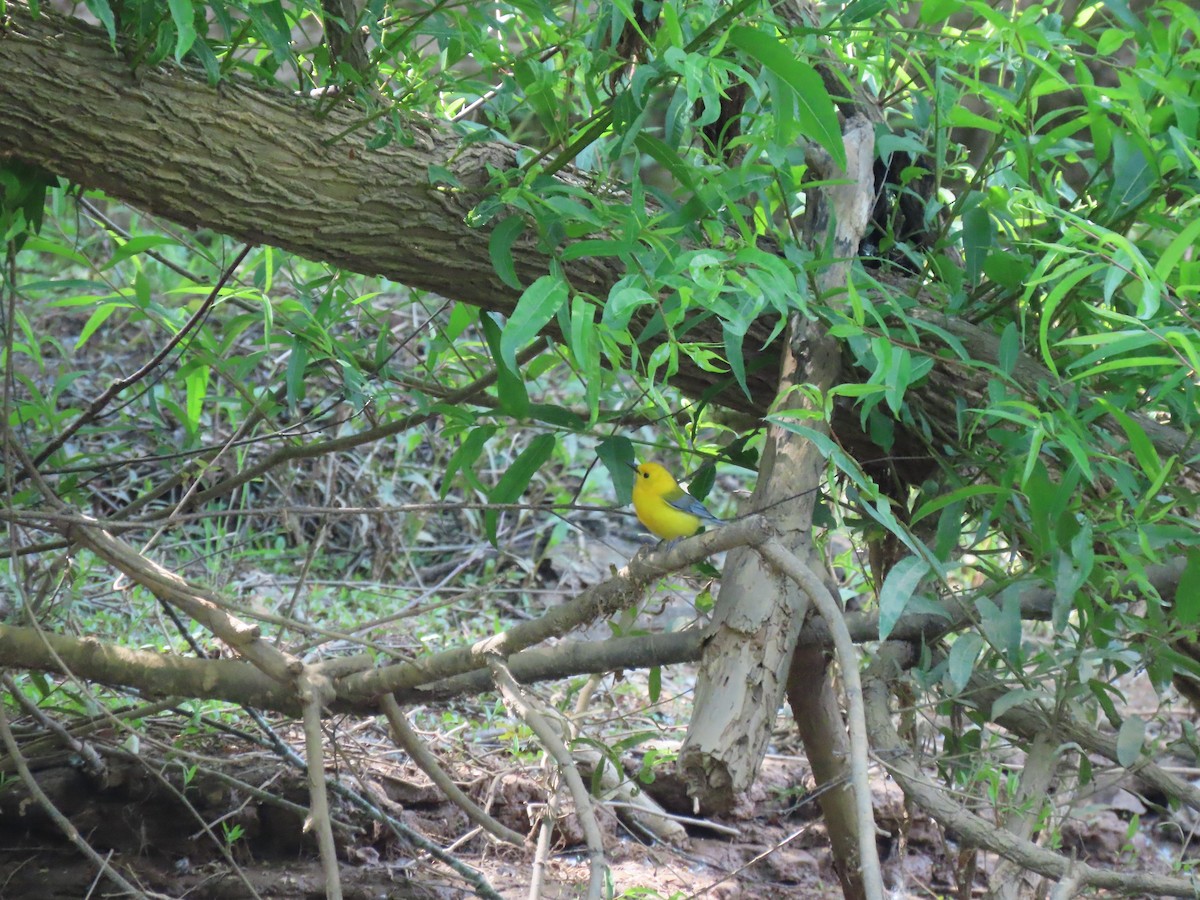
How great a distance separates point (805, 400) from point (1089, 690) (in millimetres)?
947

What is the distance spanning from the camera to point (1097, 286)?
2.34 metres

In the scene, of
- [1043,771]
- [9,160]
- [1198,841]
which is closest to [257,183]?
[9,160]

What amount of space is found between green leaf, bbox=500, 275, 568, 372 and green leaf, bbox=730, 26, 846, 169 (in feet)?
1.53

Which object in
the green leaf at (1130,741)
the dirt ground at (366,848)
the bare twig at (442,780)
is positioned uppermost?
the green leaf at (1130,741)

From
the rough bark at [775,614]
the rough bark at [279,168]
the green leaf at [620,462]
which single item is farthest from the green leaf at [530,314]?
the green leaf at [620,462]

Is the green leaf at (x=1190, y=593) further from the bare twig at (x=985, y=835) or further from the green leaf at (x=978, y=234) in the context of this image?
the green leaf at (x=978, y=234)

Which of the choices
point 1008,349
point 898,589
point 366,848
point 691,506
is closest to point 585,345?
point 898,589

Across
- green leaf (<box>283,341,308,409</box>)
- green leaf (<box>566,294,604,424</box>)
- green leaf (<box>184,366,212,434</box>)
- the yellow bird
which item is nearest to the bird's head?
the yellow bird

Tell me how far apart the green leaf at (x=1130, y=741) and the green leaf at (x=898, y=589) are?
0.75m

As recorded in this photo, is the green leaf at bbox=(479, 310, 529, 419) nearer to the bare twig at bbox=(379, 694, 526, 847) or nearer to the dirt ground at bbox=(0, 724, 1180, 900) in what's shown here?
the bare twig at bbox=(379, 694, 526, 847)

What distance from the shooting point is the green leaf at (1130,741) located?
7.21 feet

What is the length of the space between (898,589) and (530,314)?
79 cm

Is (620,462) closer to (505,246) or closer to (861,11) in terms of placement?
(505,246)

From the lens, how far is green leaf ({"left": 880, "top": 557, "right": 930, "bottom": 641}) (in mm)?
1762
